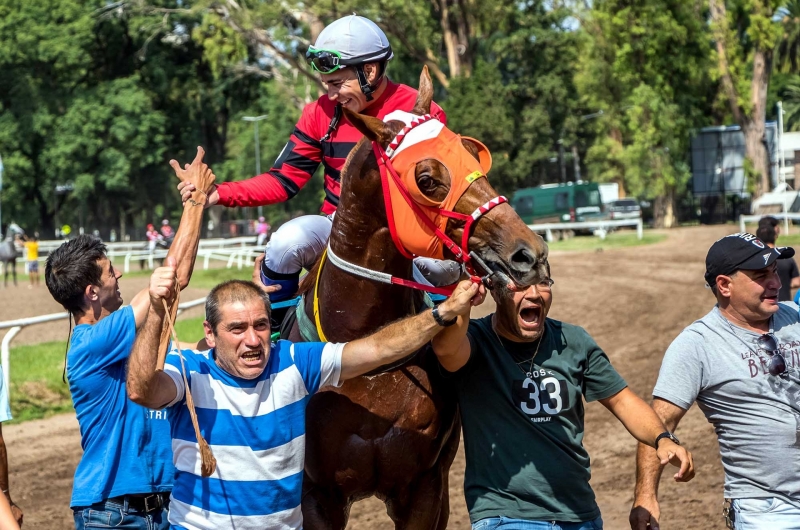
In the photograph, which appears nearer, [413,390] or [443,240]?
[443,240]

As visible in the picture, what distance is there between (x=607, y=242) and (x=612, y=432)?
66.6ft

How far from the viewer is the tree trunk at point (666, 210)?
38094mm

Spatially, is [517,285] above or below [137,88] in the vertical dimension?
below

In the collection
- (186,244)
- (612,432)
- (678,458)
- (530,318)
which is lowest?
(612,432)

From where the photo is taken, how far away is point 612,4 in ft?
119

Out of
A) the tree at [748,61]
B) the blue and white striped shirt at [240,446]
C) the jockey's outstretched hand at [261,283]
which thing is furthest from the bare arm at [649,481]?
the tree at [748,61]

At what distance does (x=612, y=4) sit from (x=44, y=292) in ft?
73.5

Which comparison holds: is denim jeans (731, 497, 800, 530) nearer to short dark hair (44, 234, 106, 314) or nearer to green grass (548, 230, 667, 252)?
short dark hair (44, 234, 106, 314)

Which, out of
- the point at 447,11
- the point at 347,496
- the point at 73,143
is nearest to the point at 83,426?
the point at 347,496

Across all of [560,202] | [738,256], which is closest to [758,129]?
[560,202]

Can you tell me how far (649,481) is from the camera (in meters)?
3.95

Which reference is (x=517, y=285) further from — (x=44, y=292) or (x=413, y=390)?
(x=44, y=292)

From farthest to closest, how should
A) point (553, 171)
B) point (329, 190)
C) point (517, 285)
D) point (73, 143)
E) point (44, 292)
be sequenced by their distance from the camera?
1. point (553, 171)
2. point (73, 143)
3. point (44, 292)
4. point (329, 190)
5. point (517, 285)

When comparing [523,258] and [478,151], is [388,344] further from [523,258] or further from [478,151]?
[478,151]
